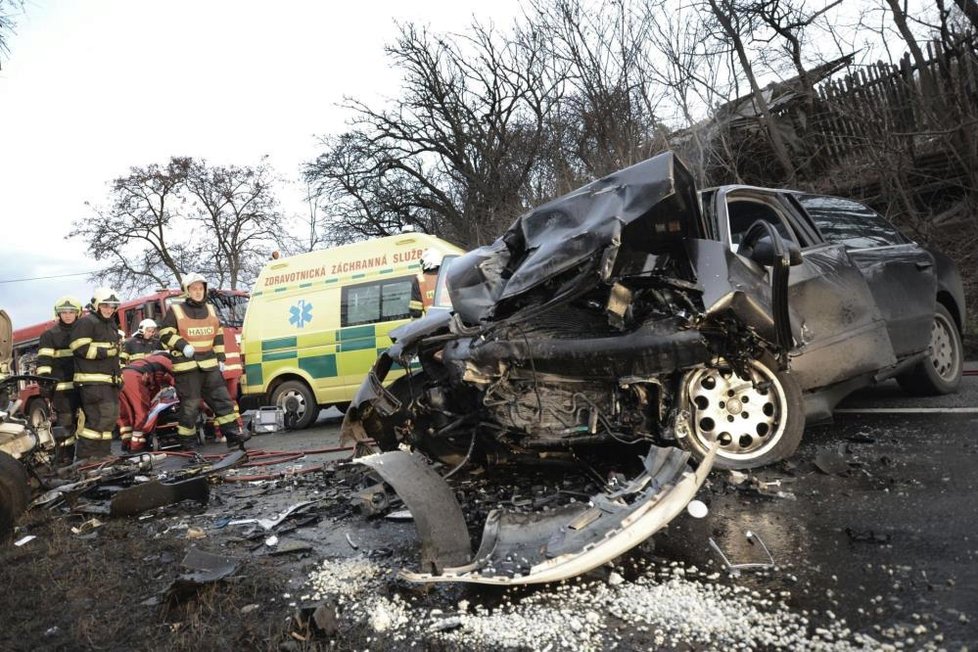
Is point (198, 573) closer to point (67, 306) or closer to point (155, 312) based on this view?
point (67, 306)

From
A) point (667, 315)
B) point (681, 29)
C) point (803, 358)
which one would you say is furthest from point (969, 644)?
point (681, 29)

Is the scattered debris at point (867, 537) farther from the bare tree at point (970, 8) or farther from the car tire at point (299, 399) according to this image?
the bare tree at point (970, 8)

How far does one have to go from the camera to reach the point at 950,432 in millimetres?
3908

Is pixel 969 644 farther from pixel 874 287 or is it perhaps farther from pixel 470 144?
pixel 470 144

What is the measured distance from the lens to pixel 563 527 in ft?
8.23

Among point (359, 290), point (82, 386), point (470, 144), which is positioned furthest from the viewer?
point (470, 144)

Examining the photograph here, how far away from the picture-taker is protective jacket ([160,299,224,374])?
6.92 m

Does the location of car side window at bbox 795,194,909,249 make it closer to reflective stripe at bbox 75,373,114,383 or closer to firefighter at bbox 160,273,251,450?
firefighter at bbox 160,273,251,450

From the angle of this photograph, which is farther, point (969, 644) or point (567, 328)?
point (567, 328)

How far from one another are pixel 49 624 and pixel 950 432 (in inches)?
195

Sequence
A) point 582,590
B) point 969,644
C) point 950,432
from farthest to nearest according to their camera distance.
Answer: point 950,432
point 582,590
point 969,644

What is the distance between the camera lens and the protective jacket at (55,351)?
6926mm

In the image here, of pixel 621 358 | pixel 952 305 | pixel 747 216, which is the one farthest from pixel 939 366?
pixel 621 358

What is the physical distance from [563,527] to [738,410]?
1420 millimetres
